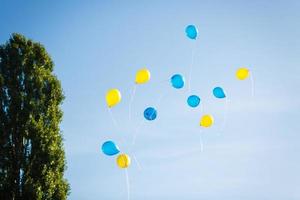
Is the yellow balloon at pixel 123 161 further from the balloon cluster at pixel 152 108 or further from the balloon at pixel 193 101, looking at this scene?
Result: the balloon at pixel 193 101

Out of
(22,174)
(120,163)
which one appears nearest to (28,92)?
(22,174)

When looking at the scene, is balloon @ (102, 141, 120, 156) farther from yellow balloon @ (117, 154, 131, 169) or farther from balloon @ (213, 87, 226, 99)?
balloon @ (213, 87, 226, 99)

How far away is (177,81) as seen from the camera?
1382cm

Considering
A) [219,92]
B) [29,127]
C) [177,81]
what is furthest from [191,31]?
[29,127]

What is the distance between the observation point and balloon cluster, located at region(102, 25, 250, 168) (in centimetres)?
1250

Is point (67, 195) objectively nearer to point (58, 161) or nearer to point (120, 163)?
point (58, 161)

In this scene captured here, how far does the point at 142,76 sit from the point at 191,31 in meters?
2.23

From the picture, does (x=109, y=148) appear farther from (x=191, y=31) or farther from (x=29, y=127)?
(x=29, y=127)

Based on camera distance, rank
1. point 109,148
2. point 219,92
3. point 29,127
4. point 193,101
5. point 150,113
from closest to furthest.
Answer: point 109,148
point 150,113
point 193,101
point 219,92
point 29,127

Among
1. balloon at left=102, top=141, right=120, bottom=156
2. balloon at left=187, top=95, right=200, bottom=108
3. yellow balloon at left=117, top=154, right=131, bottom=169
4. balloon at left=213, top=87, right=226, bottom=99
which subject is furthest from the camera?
balloon at left=213, top=87, right=226, bottom=99

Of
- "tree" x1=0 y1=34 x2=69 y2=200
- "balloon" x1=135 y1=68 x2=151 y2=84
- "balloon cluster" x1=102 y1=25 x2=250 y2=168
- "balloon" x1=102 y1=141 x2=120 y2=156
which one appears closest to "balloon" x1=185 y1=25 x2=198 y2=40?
"balloon cluster" x1=102 y1=25 x2=250 y2=168

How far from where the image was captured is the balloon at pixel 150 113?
44.5 feet

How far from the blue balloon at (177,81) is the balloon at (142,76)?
81 cm

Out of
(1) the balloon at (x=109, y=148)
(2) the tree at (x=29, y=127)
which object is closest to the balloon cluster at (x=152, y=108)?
(1) the balloon at (x=109, y=148)
